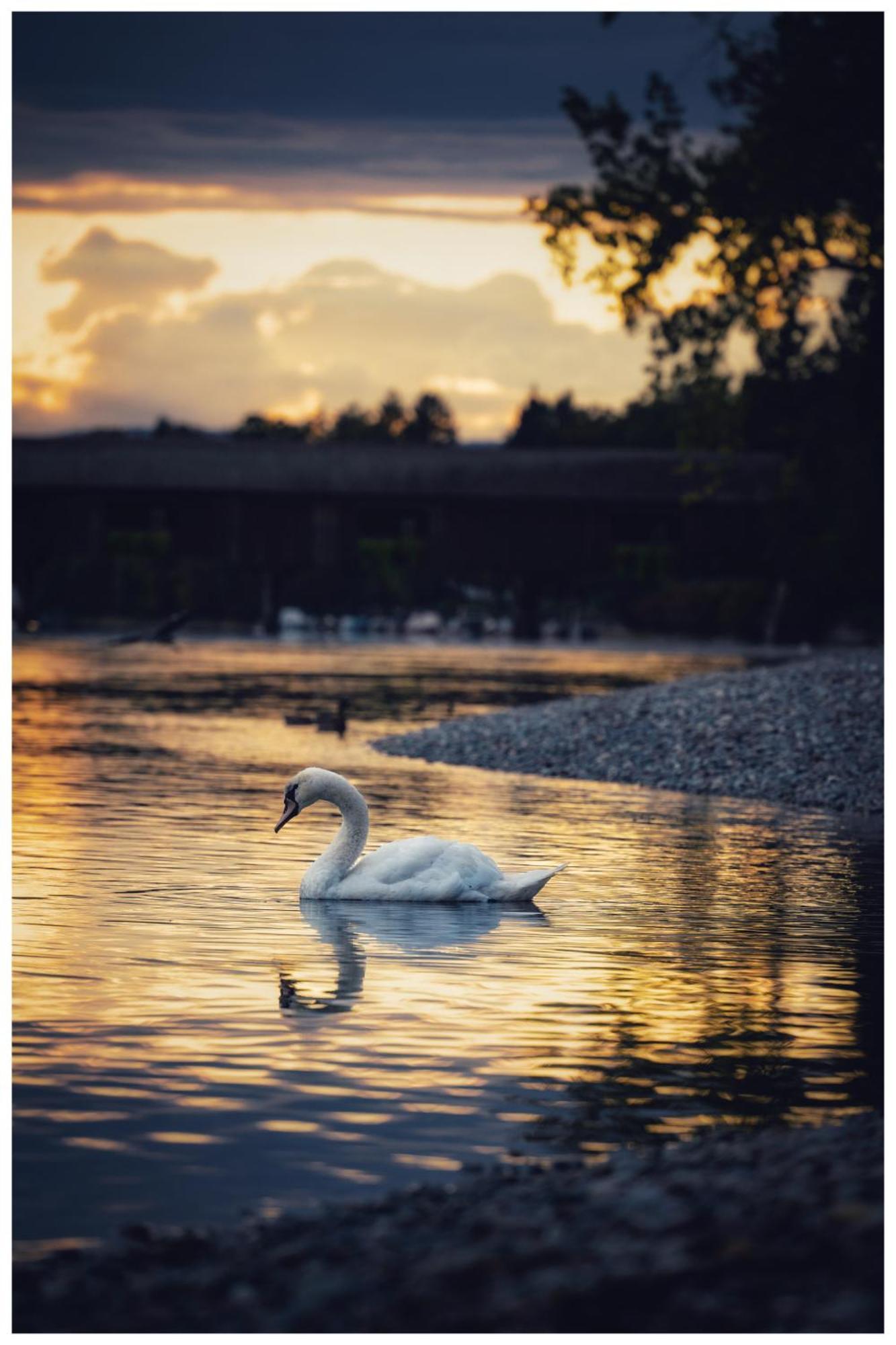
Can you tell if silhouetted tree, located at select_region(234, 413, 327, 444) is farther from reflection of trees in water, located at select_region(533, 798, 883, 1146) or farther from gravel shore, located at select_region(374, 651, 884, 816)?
reflection of trees in water, located at select_region(533, 798, 883, 1146)

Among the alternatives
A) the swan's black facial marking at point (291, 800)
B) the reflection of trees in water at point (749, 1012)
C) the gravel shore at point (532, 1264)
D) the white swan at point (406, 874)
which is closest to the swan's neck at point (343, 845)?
the white swan at point (406, 874)

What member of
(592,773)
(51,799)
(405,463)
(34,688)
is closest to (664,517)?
(405,463)

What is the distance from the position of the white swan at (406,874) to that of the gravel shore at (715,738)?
8.24m

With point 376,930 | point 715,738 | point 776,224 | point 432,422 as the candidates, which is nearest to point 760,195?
point 776,224

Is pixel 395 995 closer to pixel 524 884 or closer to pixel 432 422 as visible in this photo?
pixel 524 884

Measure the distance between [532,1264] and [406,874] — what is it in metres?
8.04

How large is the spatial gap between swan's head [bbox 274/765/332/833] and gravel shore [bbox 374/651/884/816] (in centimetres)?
843

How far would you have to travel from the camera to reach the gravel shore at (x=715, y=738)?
77.4ft

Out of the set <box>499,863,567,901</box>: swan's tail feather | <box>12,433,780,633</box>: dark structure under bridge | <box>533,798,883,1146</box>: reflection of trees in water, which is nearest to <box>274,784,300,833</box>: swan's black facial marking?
<box>499,863,567,901</box>: swan's tail feather

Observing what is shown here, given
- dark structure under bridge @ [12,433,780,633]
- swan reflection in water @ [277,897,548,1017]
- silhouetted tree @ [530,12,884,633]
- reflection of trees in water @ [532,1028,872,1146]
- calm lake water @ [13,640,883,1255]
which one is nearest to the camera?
calm lake water @ [13,640,883,1255]

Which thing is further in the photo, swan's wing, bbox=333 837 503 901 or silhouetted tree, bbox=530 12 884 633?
silhouetted tree, bbox=530 12 884 633

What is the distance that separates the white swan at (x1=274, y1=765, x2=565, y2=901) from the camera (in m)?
14.2

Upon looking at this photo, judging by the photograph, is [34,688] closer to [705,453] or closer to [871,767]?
[871,767]

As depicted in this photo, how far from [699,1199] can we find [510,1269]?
80cm
